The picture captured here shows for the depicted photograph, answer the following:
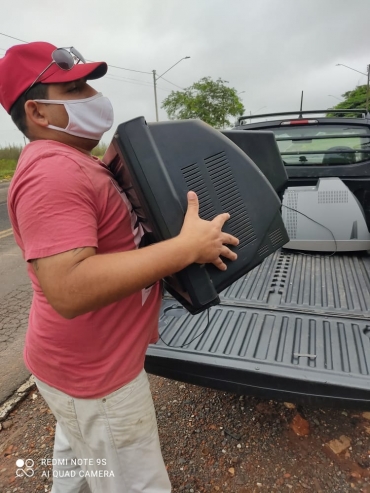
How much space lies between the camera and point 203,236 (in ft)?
3.59

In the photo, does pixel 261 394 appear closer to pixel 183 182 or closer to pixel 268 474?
pixel 268 474

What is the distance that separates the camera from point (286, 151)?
131 inches

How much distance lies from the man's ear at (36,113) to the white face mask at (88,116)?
0.01 metres

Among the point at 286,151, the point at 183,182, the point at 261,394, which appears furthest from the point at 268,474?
the point at 286,151

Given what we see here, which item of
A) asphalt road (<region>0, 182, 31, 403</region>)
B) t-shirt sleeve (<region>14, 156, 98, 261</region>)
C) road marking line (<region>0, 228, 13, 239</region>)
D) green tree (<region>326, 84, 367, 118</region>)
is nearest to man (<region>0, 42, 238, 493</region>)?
t-shirt sleeve (<region>14, 156, 98, 261</region>)

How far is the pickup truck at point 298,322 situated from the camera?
5.16 ft

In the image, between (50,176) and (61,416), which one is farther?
(61,416)

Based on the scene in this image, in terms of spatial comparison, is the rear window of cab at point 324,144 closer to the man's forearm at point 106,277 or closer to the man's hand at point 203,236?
the man's hand at point 203,236

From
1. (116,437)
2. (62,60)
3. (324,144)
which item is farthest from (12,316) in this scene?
(324,144)

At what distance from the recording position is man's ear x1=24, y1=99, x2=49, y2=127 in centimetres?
109

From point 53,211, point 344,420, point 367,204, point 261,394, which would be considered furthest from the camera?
point 367,204

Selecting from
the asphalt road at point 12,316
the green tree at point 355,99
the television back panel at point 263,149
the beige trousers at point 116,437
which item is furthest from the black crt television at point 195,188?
the green tree at point 355,99

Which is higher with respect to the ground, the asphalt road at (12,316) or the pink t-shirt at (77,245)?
the pink t-shirt at (77,245)

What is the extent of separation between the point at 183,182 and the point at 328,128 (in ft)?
7.99
